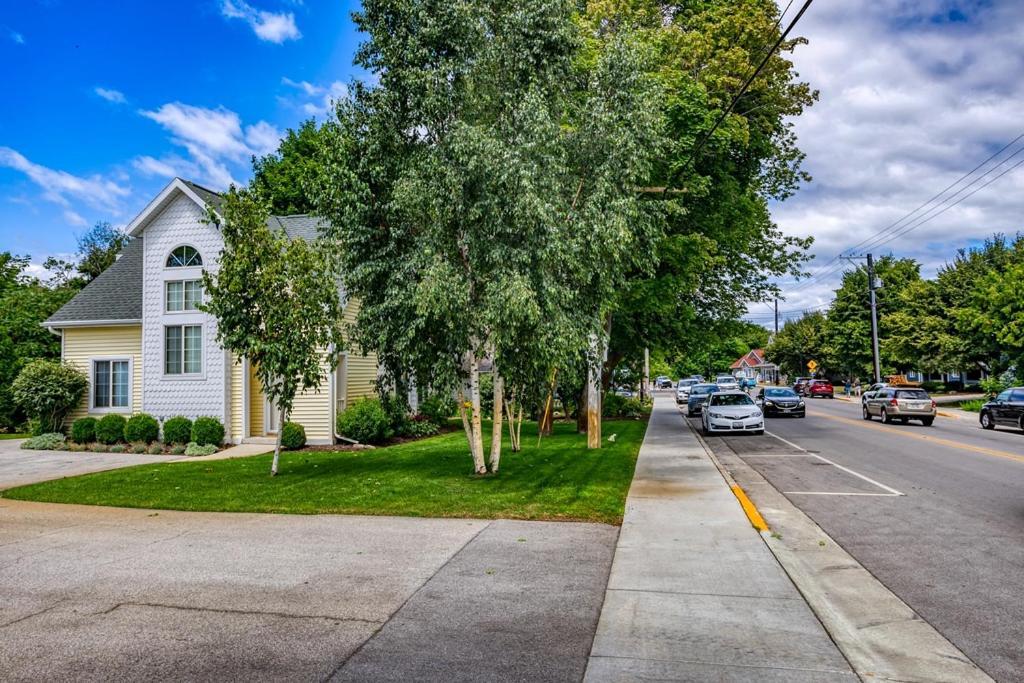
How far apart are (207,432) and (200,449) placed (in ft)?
2.69

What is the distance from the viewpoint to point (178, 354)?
818 inches

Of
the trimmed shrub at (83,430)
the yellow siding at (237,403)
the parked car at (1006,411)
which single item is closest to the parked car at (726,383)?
the parked car at (1006,411)

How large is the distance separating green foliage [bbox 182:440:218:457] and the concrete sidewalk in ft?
44.8

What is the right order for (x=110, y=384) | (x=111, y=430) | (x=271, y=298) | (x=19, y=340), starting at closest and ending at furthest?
1. (x=271, y=298)
2. (x=111, y=430)
3. (x=110, y=384)
4. (x=19, y=340)

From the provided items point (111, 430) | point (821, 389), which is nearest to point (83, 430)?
point (111, 430)

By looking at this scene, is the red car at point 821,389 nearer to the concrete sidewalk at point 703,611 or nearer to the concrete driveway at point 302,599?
the concrete sidewalk at point 703,611

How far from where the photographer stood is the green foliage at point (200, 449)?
61.0 ft

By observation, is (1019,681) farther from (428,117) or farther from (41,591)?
(428,117)

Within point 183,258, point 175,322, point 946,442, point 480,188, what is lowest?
point 946,442

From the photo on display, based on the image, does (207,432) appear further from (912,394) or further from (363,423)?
(912,394)

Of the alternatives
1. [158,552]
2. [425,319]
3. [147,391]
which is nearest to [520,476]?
[425,319]

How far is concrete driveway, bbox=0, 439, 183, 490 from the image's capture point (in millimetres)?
14117

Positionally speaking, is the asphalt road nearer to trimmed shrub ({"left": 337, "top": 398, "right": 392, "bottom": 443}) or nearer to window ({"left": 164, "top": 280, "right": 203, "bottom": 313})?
trimmed shrub ({"left": 337, "top": 398, "right": 392, "bottom": 443})

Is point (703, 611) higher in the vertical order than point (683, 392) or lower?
lower
